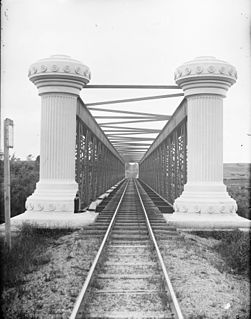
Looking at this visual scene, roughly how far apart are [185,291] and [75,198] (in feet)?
21.5

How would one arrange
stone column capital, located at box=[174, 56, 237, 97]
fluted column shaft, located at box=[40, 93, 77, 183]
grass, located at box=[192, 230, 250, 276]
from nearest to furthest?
grass, located at box=[192, 230, 250, 276], stone column capital, located at box=[174, 56, 237, 97], fluted column shaft, located at box=[40, 93, 77, 183]

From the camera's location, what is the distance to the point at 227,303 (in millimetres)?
5262

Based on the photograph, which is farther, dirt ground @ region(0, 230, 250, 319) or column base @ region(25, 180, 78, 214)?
column base @ region(25, 180, 78, 214)

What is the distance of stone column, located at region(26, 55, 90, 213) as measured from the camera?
11688mm

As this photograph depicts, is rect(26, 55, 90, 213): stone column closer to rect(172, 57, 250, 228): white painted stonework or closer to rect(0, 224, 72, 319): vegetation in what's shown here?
rect(0, 224, 72, 319): vegetation

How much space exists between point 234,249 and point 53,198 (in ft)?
17.8

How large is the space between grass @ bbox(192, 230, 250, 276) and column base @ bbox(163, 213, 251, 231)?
0.42 meters

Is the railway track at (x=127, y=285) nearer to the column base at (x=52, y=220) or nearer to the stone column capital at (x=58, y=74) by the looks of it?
the column base at (x=52, y=220)

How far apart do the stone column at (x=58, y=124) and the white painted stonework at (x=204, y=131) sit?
114 inches

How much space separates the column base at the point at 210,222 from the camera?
1077 cm

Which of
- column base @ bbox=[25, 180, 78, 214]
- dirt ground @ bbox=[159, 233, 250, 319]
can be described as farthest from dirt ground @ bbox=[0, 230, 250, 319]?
column base @ bbox=[25, 180, 78, 214]

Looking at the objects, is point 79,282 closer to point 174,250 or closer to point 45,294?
point 45,294

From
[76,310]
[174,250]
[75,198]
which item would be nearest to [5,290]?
[76,310]

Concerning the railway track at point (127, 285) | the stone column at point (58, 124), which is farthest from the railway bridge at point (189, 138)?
the railway track at point (127, 285)
